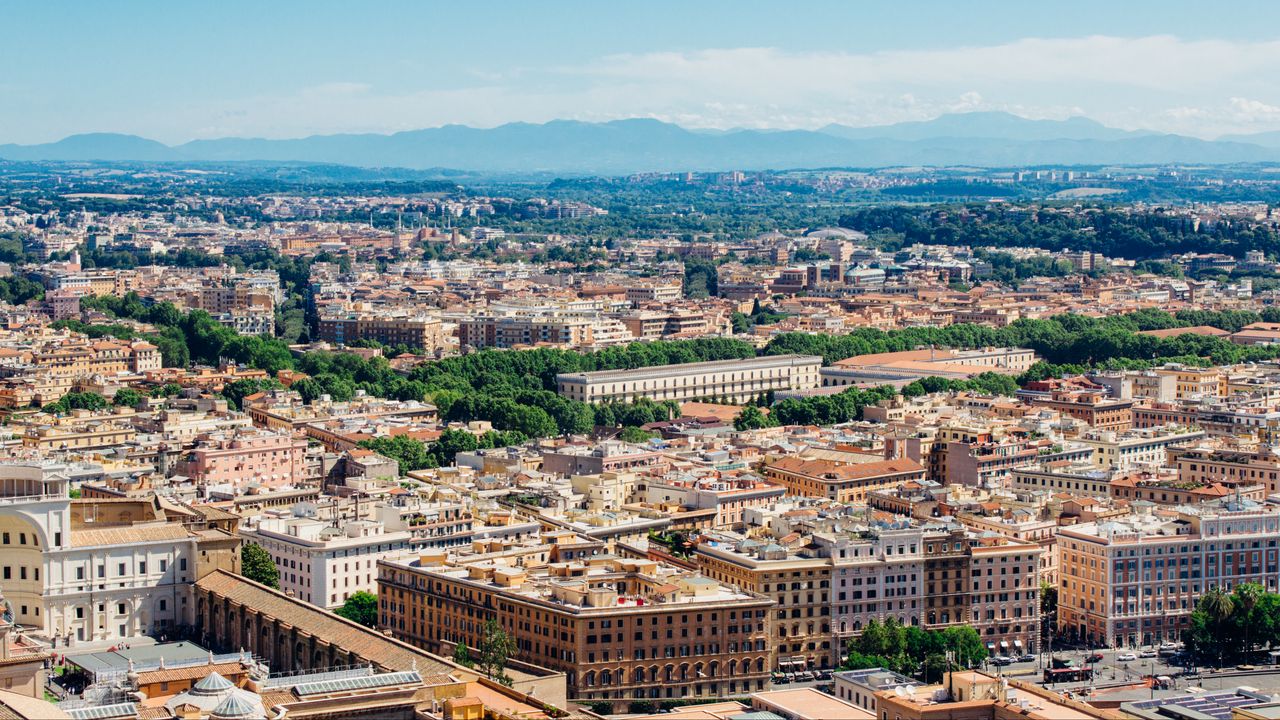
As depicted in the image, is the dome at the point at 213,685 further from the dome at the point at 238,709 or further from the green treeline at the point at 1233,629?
the green treeline at the point at 1233,629

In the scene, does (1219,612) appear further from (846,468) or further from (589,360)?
(589,360)

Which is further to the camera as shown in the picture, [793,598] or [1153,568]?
[1153,568]

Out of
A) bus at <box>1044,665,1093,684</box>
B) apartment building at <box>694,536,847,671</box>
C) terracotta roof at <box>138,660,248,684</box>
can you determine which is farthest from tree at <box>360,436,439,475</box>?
terracotta roof at <box>138,660,248,684</box>

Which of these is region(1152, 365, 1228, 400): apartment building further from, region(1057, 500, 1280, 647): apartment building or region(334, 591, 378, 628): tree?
region(334, 591, 378, 628): tree

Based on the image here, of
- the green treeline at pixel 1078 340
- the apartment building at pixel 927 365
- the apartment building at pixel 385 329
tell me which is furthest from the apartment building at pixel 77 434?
the green treeline at pixel 1078 340

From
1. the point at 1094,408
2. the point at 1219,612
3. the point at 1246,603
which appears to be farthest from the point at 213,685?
the point at 1094,408
